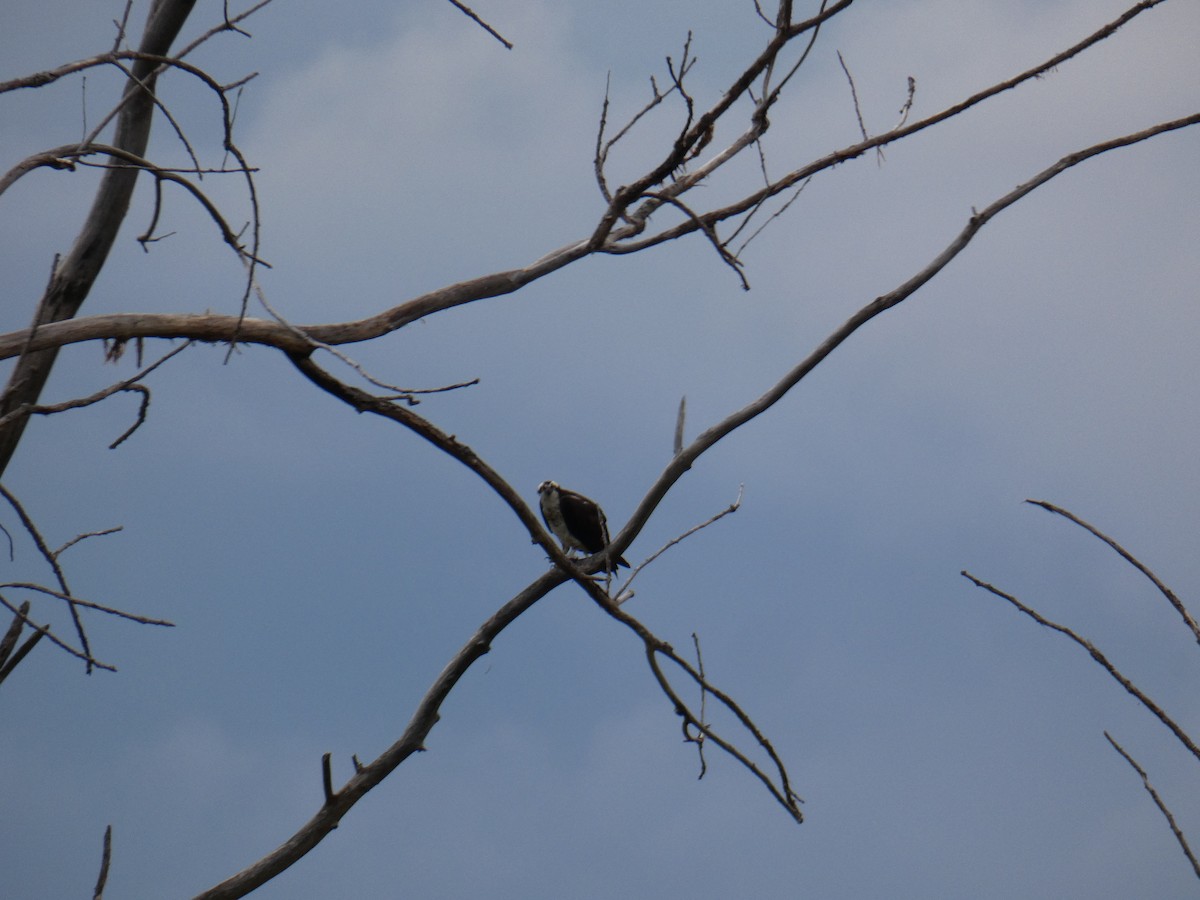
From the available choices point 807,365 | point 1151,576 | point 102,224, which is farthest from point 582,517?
point 1151,576

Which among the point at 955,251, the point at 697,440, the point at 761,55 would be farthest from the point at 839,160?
the point at 697,440

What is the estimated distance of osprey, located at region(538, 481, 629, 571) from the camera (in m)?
6.82

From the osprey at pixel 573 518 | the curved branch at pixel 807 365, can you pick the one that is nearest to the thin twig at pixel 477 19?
the curved branch at pixel 807 365

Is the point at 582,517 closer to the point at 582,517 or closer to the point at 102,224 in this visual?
the point at 582,517

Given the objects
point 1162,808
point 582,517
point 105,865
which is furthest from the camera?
point 582,517

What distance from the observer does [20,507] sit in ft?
10.2

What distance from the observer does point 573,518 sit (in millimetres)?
6895

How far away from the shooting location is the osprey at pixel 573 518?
682 centimetres

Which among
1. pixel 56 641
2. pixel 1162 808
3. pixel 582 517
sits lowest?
pixel 1162 808

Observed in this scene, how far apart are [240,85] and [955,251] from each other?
2119 mm

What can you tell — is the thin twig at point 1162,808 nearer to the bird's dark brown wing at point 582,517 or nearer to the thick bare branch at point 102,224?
the thick bare branch at point 102,224

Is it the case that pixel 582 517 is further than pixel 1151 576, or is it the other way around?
pixel 582 517

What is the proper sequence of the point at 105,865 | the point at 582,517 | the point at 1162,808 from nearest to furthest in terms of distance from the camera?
the point at 1162,808
the point at 105,865
the point at 582,517

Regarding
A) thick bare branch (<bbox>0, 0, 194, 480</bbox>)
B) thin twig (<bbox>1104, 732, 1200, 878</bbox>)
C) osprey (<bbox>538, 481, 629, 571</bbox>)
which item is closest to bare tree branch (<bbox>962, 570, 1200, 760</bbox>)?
thin twig (<bbox>1104, 732, 1200, 878</bbox>)
